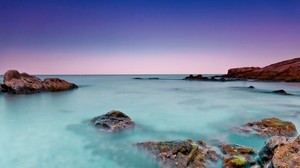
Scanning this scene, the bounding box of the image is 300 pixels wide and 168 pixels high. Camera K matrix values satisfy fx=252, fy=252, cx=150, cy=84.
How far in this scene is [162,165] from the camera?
Answer: 23.1 ft

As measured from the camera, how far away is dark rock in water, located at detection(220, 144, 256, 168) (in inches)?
259

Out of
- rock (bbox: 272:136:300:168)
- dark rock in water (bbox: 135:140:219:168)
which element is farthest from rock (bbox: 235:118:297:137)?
rock (bbox: 272:136:300:168)

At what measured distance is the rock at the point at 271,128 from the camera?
10080 millimetres

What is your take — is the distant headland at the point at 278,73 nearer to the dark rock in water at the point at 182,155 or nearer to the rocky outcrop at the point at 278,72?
the rocky outcrop at the point at 278,72

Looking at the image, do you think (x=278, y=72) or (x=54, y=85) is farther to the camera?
(x=278, y=72)

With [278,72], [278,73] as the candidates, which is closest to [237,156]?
[278,73]

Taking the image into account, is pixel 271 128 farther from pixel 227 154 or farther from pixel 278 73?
pixel 278 73

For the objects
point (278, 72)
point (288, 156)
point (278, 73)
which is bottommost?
point (288, 156)

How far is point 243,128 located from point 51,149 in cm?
806

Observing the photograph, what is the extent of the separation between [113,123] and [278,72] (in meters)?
66.6

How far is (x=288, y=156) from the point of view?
5191 millimetres

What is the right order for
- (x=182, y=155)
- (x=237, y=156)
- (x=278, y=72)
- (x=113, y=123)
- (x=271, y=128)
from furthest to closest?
1. (x=278, y=72)
2. (x=113, y=123)
3. (x=271, y=128)
4. (x=182, y=155)
5. (x=237, y=156)

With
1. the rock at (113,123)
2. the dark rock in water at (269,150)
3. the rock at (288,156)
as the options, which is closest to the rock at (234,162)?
the dark rock in water at (269,150)

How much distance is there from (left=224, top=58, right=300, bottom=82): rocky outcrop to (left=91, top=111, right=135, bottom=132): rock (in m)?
57.7
